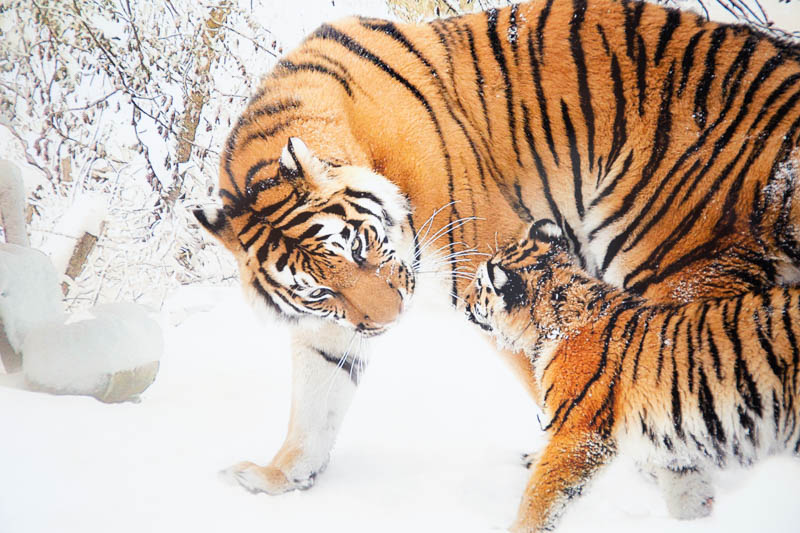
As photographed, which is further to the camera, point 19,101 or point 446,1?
point 446,1

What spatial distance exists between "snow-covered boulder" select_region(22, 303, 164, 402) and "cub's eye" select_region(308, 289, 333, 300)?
0.32 metres

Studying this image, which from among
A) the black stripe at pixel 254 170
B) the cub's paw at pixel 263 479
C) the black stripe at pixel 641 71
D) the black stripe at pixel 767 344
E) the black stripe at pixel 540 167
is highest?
the black stripe at pixel 641 71

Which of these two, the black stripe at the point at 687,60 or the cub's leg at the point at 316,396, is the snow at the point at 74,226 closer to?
the cub's leg at the point at 316,396

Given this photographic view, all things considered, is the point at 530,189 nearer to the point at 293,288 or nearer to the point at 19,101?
the point at 293,288

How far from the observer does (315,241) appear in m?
1.30

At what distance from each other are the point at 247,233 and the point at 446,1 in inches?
29.1

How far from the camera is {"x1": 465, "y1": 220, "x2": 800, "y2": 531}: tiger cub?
3.71ft

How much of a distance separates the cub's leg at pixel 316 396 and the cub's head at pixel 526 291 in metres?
0.30

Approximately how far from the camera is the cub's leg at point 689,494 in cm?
105

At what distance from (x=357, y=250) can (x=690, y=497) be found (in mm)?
753

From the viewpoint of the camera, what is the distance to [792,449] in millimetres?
1070

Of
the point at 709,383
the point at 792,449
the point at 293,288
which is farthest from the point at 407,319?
the point at 792,449

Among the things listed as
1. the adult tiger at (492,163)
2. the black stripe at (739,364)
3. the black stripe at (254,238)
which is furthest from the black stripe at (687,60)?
the black stripe at (254,238)

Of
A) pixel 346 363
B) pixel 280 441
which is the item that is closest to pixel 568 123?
pixel 346 363
